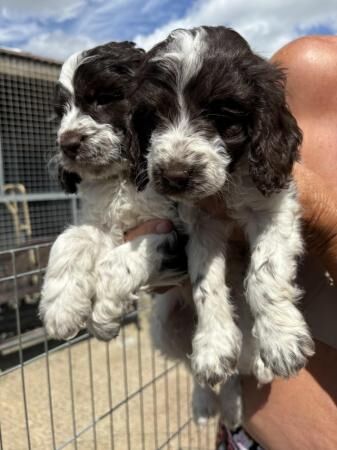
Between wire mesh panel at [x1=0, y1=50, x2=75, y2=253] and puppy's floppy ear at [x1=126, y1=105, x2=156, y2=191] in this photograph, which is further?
wire mesh panel at [x1=0, y1=50, x2=75, y2=253]

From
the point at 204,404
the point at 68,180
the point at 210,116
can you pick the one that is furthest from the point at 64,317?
the point at 204,404

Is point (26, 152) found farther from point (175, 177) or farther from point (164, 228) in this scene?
point (175, 177)

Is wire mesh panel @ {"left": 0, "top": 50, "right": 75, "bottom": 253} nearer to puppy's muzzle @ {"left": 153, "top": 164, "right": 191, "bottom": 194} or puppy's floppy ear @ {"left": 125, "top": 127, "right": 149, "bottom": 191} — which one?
puppy's floppy ear @ {"left": 125, "top": 127, "right": 149, "bottom": 191}

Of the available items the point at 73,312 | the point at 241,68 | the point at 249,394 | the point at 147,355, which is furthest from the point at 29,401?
the point at 241,68

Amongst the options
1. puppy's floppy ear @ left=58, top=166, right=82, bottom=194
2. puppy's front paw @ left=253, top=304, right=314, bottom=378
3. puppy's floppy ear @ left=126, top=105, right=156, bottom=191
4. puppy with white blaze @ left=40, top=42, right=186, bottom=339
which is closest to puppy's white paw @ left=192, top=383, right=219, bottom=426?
puppy with white blaze @ left=40, top=42, right=186, bottom=339

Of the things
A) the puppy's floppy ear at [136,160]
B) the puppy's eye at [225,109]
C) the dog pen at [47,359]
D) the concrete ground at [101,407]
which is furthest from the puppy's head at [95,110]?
the concrete ground at [101,407]

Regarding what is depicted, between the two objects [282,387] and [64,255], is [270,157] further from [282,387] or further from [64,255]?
[282,387]

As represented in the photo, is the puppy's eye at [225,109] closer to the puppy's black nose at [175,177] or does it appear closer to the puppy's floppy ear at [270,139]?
the puppy's floppy ear at [270,139]
